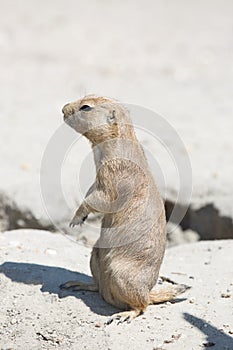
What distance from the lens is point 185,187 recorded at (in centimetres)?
644

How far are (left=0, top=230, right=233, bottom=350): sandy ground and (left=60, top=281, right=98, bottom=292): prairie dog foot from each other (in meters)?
0.04

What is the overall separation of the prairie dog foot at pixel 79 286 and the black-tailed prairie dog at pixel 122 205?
26 centimetres

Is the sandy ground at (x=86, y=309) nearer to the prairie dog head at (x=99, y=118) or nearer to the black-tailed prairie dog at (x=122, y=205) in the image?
the black-tailed prairie dog at (x=122, y=205)

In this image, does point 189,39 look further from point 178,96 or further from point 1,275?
point 1,275

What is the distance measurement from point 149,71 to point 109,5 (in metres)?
2.56

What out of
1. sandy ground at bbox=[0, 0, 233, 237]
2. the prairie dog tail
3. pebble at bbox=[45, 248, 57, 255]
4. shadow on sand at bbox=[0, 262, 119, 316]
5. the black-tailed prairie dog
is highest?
sandy ground at bbox=[0, 0, 233, 237]

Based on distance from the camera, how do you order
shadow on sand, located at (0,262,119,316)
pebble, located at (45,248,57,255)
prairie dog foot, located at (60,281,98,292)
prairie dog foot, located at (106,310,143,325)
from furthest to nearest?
pebble, located at (45,248,57,255)
prairie dog foot, located at (60,281,98,292)
shadow on sand, located at (0,262,119,316)
prairie dog foot, located at (106,310,143,325)

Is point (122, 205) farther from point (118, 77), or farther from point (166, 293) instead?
point (118, 77)

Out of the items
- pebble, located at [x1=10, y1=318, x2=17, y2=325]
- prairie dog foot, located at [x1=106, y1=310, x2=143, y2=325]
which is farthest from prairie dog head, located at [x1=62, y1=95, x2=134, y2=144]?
pebble, located at [x1=10, y1=318, x2=17, y2=325]

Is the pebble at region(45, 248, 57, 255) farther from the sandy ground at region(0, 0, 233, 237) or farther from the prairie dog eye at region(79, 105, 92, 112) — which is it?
the prairie dog eye at region(79, 105, 92, 112)

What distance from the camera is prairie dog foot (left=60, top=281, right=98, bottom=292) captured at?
4.48m

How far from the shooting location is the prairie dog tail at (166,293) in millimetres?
4383

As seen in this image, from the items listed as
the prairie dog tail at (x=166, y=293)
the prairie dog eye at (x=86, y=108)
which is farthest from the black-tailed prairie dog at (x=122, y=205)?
the prairie dog tail at (x=166, y=293)

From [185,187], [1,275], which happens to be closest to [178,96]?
[185,187]
